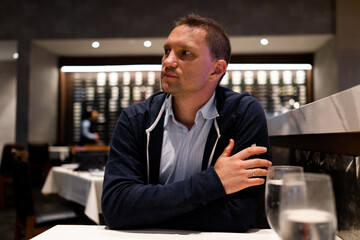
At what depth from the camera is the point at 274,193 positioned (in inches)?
22.7

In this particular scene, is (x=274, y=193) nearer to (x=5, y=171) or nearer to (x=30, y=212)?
(x=30, y=212)

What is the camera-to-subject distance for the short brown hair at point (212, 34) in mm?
1222

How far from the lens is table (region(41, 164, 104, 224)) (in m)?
2.72

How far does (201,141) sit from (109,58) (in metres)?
7.14

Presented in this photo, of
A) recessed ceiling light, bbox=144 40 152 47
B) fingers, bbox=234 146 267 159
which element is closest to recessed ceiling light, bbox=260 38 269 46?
recessed ceiling light, bbox=144 40 152 47

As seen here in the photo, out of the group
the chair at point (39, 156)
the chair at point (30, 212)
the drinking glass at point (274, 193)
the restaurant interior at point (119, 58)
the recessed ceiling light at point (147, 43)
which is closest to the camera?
the drinking glass at point (274, 193)

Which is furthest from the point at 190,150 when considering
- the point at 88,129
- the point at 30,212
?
the point at 88,129

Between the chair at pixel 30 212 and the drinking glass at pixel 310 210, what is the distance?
2.50 metres

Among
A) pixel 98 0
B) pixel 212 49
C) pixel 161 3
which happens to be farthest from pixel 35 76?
pixel 212 49

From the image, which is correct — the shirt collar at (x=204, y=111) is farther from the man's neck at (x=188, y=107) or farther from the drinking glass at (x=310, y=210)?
the drinking glass at (x=310, y=210)

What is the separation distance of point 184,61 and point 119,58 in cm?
704

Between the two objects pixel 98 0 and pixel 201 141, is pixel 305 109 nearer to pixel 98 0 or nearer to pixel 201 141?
pixel 201 141

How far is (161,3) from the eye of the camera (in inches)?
265

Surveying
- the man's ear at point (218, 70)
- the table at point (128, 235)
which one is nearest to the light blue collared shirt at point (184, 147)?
the man's ear at point (218, 70)
